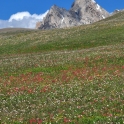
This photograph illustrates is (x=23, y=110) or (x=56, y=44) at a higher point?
(x=56, y=44)

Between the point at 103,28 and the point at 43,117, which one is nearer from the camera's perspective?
the point at 43,117

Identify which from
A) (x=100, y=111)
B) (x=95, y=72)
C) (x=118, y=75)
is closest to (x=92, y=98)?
(x=100, y=111)

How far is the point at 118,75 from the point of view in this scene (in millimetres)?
29562

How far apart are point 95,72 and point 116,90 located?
9.56 meters

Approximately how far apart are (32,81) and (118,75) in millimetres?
8577

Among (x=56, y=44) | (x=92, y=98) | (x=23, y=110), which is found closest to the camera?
(x=23, y=110)

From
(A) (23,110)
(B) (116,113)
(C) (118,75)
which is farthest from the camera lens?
(C) (118,75)

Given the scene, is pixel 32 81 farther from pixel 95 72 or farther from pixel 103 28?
pixel 103 28

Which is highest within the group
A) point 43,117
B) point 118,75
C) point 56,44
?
point 56,44

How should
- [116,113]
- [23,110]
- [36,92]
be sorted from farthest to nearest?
[36,92] < [23,110] < [116,113]

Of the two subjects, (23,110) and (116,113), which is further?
(23,110)

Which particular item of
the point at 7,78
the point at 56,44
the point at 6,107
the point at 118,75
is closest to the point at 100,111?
the point at 6,107

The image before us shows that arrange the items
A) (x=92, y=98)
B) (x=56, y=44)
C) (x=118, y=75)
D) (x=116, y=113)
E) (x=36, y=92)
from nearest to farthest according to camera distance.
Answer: (x=116, y=113)
(x=92, y=98)
(x=36, y=92)
(x=118, y=75)
(x=56, y=44)

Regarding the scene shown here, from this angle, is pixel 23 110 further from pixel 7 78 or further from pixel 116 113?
pixel 7 78
